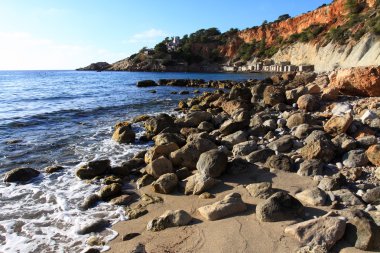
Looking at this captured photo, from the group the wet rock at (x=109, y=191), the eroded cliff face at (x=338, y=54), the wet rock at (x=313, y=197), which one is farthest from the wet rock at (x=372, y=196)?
the eroded cliff face at (x=338, y=54)

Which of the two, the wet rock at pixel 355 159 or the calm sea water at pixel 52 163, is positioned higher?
the wet rock at pixel 355 159

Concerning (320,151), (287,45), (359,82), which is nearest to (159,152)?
(320,151)

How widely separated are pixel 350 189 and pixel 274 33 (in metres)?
109

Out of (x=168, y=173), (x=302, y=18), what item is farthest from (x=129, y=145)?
(x=302, y=18)

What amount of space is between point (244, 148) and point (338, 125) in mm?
2950

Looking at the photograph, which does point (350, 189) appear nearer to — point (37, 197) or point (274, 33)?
point (37, 197)

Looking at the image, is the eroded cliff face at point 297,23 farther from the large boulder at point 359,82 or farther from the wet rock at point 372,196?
the wet rock at point 372,196

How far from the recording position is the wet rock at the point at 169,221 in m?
6.39

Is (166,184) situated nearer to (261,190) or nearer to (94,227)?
(94,227)

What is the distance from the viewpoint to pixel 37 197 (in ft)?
27.1

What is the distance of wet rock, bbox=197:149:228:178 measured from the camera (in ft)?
27.3

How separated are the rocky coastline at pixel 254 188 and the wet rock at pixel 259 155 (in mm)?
26

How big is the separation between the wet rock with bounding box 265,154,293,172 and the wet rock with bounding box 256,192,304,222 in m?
2.12

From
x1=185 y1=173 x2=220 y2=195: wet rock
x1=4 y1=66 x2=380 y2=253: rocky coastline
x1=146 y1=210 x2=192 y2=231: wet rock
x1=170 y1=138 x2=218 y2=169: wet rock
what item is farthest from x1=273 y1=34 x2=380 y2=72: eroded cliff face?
x1=146 y1=210 x2=192 y2=231: wet rock
